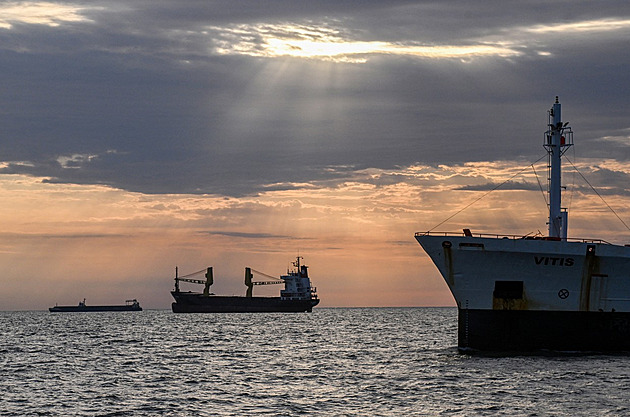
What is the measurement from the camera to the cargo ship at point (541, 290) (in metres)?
47.7

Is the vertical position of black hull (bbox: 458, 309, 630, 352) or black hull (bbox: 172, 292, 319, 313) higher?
black hull (bbox: 458, 309, 630, 352)

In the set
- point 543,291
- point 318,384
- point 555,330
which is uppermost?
point 543,291

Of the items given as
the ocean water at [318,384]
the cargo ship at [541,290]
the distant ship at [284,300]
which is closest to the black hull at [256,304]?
the distant ship at [284,300]

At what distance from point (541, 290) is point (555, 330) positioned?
2.43 metres

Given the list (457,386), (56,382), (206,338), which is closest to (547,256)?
(457,386)

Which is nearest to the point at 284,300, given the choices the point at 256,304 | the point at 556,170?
the point at 256,304

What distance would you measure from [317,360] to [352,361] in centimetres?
280

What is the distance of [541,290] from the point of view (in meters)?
48.1

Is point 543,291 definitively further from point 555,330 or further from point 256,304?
point 256,304

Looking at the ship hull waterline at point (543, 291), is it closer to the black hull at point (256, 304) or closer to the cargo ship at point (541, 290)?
the cargo ship at point (541, 290)

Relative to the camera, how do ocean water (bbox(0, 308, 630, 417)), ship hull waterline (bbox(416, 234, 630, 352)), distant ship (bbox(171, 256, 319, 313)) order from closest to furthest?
ocean water (bbox(0, 308, 630, 417))
ship hull waterline (bbox(416, 234, 630, 352))
distant ship (bbox(171, 256, 319, 313))

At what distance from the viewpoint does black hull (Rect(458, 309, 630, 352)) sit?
48188 mm

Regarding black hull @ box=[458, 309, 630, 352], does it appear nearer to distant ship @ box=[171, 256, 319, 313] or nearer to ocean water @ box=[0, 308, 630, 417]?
ocean water @ box=[0, 308, 630, 417]

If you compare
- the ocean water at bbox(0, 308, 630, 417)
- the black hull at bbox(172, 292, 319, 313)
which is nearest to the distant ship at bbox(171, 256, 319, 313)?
the black hull at bbox(172, 292, 319, 313)
